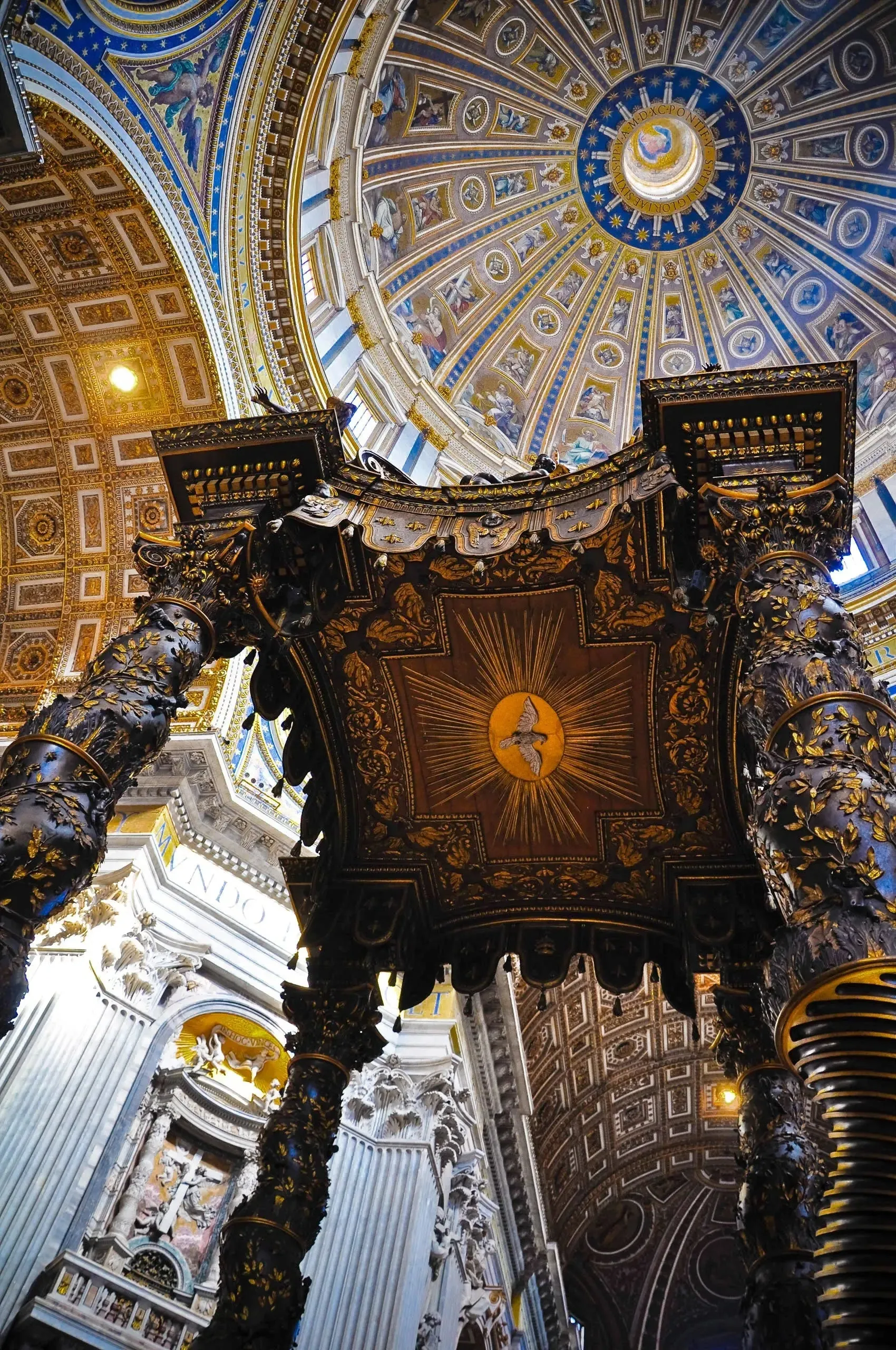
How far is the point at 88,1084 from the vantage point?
8625 millimetres

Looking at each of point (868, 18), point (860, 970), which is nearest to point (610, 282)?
point (868, 18)

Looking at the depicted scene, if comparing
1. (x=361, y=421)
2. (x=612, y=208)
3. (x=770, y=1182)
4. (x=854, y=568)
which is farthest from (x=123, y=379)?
(x=612, y=208)

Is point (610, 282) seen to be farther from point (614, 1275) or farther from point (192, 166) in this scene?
point (614, 1275)

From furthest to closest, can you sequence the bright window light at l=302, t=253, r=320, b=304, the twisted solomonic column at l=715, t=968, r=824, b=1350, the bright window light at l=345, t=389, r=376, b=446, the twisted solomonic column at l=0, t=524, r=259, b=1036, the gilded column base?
the bright window light at l=345, t=389, r=376, b=446
the bright window light at l=302, t=253, r=320, b=304
the twisted solomonic column at l=715, t=968, r=824, b=1350
the twisted solomonic column at l=0, t=524, r=259, b=1036
the gilded column base

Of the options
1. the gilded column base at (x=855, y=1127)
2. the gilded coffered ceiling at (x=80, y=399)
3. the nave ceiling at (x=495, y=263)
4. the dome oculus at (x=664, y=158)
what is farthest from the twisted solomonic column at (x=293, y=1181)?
the dome oculus at (x=664, y=158)

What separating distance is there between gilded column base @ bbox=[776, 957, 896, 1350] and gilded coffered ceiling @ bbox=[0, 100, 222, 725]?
10.1 m

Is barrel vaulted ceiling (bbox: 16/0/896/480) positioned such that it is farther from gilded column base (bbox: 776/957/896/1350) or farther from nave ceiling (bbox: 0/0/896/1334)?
gilded column base (bbox: 776/957/896/1350)

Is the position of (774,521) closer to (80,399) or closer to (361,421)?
(80,399)

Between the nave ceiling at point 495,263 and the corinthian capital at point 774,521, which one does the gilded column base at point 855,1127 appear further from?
the nave ceiling at point 495,263

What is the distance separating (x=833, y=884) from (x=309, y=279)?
1382cm

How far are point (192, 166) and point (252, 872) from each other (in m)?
8.47

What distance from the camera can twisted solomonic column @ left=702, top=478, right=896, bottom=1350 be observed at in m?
2.43

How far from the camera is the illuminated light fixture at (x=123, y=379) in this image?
12570mm

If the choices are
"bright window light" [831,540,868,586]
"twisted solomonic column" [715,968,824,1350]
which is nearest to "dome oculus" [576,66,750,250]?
"bright window light" [831,540,868,586]
